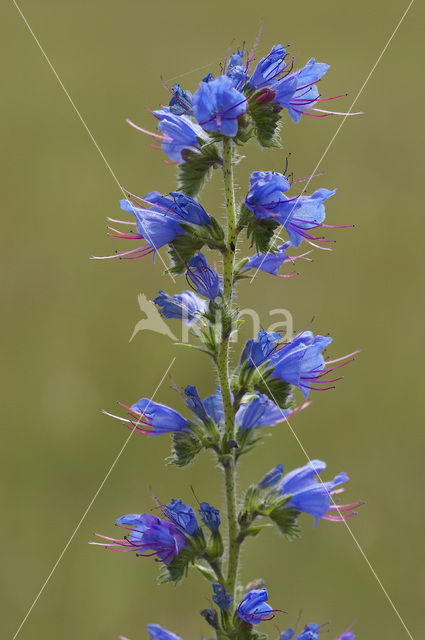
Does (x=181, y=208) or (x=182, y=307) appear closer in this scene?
(x=181, y=208)

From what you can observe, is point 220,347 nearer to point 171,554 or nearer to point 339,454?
point 171,554

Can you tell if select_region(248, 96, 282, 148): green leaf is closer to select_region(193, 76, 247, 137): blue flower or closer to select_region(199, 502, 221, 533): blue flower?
select_region(193, 76, 247, 137): blue flower

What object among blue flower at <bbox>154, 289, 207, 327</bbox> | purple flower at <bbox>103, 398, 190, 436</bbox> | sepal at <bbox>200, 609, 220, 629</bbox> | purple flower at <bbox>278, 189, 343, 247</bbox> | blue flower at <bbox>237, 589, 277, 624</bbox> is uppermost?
purple flower at <bbox>278, 189, 343, 247</bbox>

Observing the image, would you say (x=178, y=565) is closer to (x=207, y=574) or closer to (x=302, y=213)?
(x=207, y=574)

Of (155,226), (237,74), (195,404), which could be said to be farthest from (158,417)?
(237,74)

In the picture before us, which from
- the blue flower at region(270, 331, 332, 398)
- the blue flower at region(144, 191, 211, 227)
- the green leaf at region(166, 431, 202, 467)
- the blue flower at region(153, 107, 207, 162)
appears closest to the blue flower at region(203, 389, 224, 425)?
the green leaf at region(166, 431, 202, 467)

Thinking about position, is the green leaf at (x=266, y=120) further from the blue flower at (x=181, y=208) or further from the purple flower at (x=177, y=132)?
the blue flower at (x=181, y=208)
